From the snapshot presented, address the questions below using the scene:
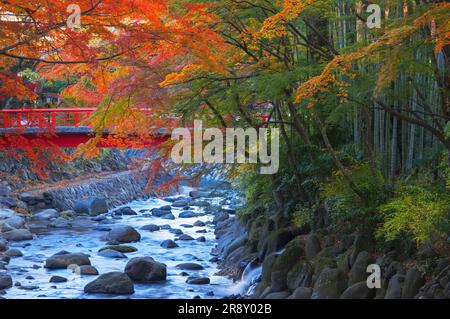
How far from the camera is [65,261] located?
15.6m

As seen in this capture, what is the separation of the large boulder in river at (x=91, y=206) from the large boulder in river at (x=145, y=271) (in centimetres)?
1069

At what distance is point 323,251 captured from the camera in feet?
35.7

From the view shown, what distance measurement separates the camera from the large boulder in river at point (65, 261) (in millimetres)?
15448

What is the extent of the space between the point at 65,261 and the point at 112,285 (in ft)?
9.94

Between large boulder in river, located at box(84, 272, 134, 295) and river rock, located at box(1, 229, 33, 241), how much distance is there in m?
6.77

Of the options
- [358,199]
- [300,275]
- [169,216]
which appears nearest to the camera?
[358,199]

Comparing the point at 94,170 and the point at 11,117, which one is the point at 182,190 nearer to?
the point at 94,170

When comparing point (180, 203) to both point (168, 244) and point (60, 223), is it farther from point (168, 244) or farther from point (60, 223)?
point (168, 244)

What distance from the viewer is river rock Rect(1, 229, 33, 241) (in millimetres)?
19109

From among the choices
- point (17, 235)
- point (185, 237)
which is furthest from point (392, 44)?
point (17, 235)

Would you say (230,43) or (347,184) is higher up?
(230,43)

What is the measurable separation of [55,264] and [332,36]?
26.3ft
